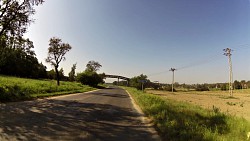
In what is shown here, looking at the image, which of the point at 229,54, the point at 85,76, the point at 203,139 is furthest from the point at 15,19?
the point at 229,54

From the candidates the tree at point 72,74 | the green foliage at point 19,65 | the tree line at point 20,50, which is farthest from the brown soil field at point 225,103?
the tree at point 72,74

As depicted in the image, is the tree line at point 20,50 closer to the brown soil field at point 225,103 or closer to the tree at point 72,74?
the tree at point 72,74

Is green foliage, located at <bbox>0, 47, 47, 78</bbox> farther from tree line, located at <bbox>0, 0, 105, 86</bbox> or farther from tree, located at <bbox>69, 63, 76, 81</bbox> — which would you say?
tree, located at <bbox>69, 63, 76, 81</bbox>

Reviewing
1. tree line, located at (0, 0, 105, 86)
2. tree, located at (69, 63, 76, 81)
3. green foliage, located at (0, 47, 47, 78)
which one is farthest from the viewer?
tree, located at (69, 63, 76, 81)

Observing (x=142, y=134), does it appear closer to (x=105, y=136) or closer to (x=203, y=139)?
(x=105, y=136)

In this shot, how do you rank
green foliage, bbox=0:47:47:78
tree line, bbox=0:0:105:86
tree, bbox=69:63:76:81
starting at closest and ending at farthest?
1. tree line, bbox=0:0:105:86
2. green foliage, bbox=0:47:47:78
3. tree, bbox=69:63:76:81

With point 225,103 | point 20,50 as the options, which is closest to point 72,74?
point 20,50

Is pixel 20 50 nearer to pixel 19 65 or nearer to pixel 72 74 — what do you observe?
pixel 19 65

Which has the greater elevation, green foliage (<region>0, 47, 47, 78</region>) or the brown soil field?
green foliage (<region>0, 47, 47, 78</region>)

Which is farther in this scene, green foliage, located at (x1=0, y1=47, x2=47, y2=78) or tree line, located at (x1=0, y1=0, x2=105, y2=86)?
green foliage, located at (x1=0, y1=47, x2=47, y2=78)

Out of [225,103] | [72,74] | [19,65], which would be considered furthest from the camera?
[72,74]

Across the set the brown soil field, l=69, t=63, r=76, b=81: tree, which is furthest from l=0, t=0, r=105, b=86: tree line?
the brown soil field

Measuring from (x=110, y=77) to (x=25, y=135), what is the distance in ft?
491

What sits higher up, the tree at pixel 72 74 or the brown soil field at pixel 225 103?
the tree at pixel 72 74
